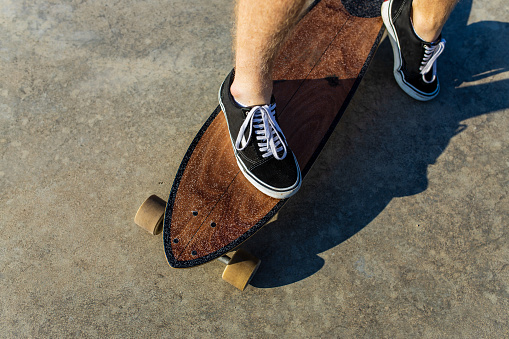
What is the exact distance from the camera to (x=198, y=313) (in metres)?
2.19

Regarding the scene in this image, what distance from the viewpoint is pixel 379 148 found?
270 centimetres

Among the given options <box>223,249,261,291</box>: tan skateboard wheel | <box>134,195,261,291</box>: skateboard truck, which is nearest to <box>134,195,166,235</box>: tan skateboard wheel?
<box>134,195,261,291</box>: skateboard truck

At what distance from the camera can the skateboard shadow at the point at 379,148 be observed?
239cm

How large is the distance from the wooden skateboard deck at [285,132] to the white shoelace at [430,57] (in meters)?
0.37

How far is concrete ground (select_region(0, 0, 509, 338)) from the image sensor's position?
2.22 m

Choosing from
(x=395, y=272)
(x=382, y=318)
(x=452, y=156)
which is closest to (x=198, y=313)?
(x=382, y=318)

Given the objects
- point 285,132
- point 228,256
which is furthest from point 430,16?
point 228,256

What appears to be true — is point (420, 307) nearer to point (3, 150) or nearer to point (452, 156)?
point (452, 156)

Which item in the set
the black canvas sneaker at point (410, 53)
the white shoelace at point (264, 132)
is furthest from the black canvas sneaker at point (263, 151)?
the black canvas sneaker at point (410, 53)

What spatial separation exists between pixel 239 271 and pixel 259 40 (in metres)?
1.25

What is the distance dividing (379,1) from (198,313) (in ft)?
8.85

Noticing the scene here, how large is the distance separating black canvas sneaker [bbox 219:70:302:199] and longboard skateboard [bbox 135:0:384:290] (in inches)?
4.7

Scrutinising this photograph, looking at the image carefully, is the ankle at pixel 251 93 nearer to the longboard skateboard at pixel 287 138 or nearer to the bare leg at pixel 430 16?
the longboard skateboard at pixel 287 138

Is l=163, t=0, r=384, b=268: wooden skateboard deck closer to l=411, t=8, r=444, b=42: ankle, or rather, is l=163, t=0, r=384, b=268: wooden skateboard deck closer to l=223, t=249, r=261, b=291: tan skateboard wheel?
l=223, t=249, r=261, b=291: tan skateboard wheel
